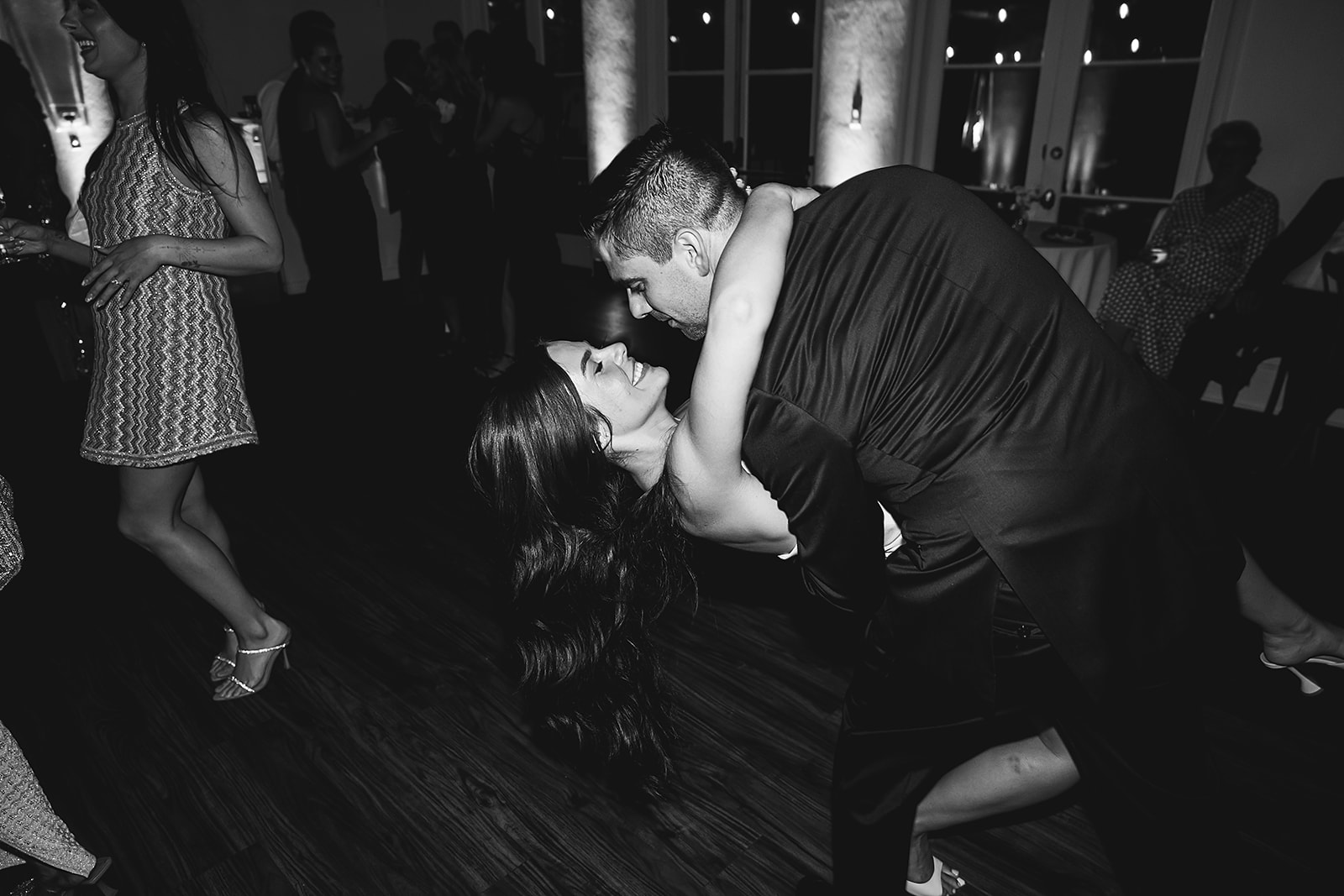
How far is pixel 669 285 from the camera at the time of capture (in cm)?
136

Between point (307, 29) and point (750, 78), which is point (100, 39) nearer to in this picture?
point (307, 29)

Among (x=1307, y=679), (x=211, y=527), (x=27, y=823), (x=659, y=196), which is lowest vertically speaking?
(x=1307, y=679)

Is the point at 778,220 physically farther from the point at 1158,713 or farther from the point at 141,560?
the point at 141,560

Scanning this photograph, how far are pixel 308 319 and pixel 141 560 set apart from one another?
3543 mm

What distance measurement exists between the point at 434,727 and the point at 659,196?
1.57m

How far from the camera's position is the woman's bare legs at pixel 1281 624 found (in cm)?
167

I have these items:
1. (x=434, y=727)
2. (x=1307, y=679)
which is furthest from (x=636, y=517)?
(x=1307, y=679)

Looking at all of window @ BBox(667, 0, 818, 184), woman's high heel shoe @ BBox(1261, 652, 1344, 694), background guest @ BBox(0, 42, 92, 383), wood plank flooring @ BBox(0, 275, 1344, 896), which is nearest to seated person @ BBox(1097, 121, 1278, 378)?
wood plank flooring @ BBox(0, 275, 1344, 896)

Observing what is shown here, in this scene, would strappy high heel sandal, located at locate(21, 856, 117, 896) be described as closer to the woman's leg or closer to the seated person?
the woman's leg

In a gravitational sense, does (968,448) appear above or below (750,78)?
below

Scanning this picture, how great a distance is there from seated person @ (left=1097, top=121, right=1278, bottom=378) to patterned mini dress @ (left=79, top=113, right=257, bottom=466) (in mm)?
3968

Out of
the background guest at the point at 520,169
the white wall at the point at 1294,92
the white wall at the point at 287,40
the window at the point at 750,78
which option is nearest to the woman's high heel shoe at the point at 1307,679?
the white wall at the point at 1294,92

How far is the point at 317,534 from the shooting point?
3.15 meters

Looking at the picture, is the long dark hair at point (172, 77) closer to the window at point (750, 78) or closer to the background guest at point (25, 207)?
the background guest at point (25, 207)
